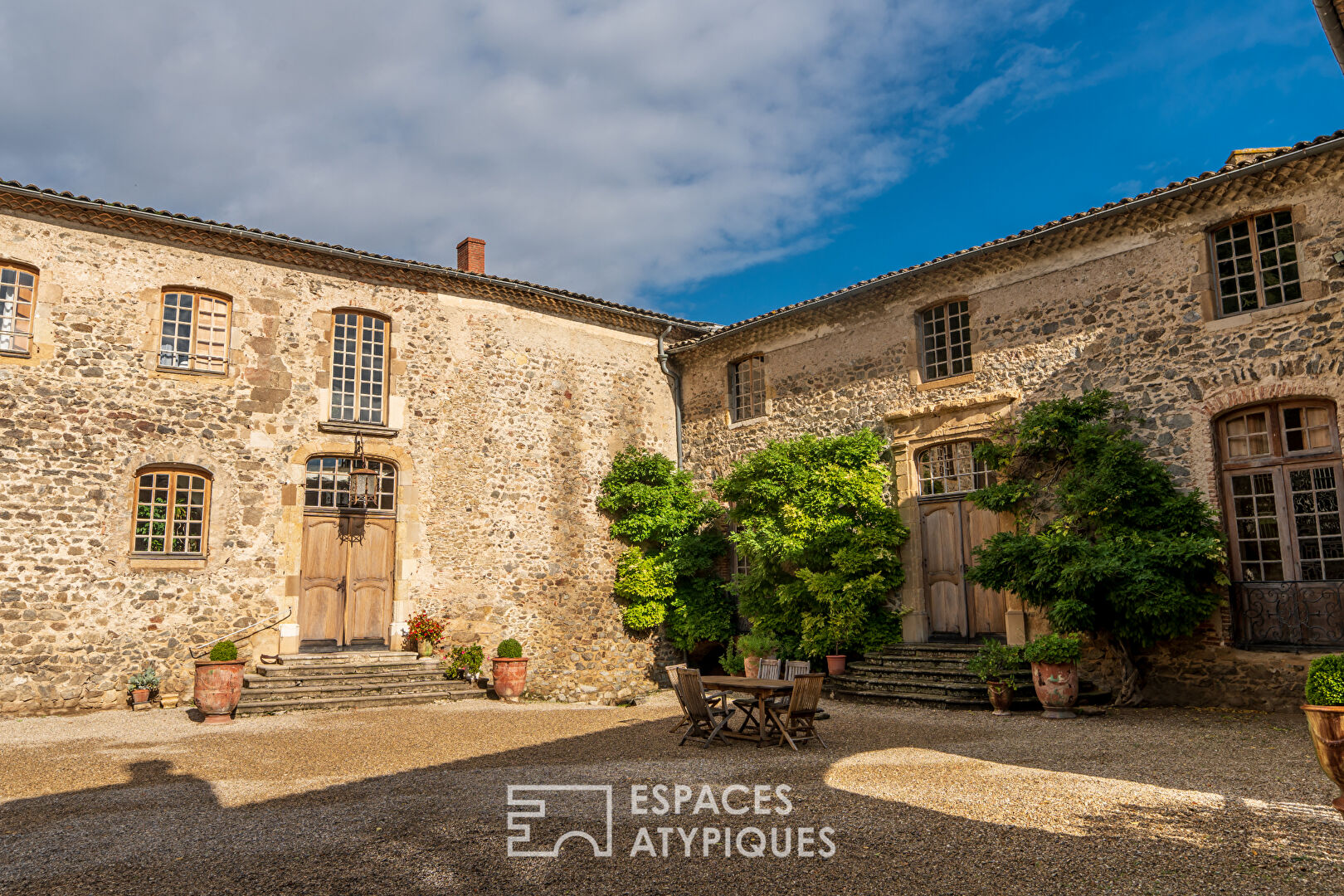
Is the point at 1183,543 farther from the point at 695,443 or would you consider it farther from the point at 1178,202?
the point at 695,443

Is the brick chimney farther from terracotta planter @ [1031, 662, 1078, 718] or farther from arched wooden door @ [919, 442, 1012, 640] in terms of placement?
terracotta planter @ [1031, 662, 1078, 718]

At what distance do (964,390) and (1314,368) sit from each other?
4057 millimetres

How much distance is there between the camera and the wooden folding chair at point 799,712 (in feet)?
26.6

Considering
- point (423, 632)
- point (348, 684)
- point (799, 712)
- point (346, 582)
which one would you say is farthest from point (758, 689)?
point (346, 582)

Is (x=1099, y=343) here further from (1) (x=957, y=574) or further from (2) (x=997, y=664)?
(2) (x=997, y=664)

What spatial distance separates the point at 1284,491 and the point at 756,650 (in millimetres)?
6898

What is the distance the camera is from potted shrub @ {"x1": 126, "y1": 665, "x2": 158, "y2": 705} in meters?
11.4

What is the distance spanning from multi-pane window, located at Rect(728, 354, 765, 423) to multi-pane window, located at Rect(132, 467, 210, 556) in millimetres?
8453

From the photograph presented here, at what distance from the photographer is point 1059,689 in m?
9.82

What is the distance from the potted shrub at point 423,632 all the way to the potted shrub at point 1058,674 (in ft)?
27.3

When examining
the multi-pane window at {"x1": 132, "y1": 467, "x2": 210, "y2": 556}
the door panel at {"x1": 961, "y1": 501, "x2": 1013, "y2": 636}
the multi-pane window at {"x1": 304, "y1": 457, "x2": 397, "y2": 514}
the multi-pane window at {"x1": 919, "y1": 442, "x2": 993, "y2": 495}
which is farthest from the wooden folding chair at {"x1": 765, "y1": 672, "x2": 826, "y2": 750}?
the multi-pane window at {"x1": 132, "y1": 467, "x2": 210, "y2": 556}

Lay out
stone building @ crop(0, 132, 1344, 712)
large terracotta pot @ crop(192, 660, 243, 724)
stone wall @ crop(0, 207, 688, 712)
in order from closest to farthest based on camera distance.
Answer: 1. stone building @ crop(0, 132, 1344, 712)
2. large terracotta pot @ crop(192, 660, 243, 724)
3. stone wall @ crop(0, 207, 688, 712)

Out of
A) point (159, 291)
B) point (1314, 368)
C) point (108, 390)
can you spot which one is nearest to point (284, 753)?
point (108, 390)

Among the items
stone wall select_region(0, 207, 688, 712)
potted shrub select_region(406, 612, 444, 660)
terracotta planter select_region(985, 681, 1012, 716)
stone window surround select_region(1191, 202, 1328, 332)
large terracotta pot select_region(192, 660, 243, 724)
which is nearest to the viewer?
stone window surround select_region(1191, 202, 1328, 332)
